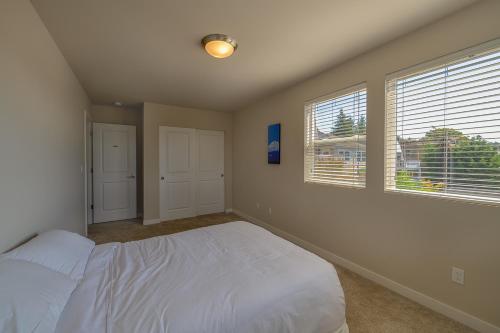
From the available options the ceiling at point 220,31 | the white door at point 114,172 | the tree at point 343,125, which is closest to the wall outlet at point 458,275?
the tree at point 343,125

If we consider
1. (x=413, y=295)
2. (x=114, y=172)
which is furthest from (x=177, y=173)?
(x=413, y=295)

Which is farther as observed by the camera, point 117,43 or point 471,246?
point 117,43

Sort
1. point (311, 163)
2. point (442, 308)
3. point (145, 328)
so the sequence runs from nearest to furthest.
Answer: point (145, 328) < point (442, 308) < point (311, 163)

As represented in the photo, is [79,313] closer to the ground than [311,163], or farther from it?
closer to the ground

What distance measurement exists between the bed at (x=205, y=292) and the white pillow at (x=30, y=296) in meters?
0.07

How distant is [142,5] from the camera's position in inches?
65.7

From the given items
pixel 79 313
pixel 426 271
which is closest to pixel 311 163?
pixel 426 271

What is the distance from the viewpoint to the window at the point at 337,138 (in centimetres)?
251

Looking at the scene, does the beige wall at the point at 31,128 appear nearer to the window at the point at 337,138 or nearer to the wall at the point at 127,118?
the wall at the point at 127,118

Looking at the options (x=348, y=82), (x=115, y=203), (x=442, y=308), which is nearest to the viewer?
(x=442, y=308)

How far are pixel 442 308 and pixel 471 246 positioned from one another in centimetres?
60

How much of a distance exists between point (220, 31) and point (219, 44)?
120mm

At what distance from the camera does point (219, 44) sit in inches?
82.3

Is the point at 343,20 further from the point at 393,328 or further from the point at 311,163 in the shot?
the point at 393,328
